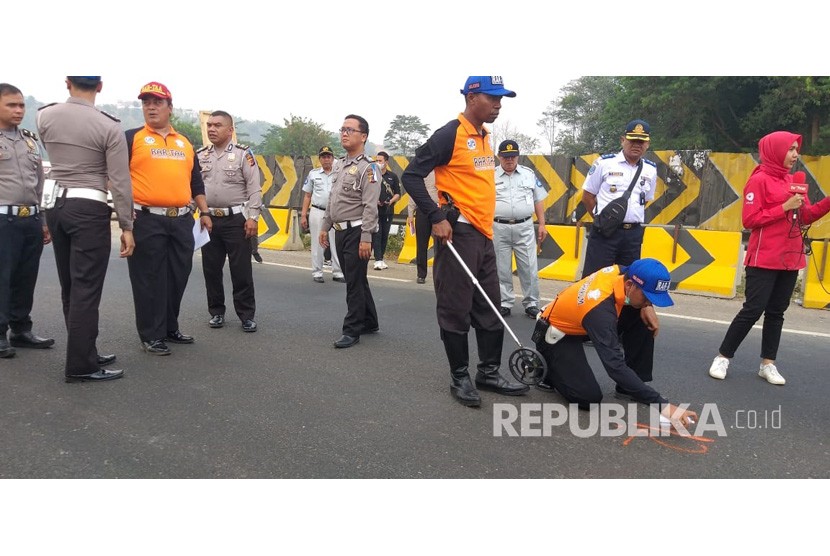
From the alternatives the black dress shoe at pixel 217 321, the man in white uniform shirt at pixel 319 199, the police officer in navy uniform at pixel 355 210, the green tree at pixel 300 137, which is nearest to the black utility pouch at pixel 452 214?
the police officer in navy uniform at pixel 355 210

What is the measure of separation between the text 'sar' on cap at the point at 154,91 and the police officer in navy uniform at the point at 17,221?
3.05 feet

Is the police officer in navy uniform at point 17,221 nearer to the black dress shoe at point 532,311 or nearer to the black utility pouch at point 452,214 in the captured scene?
the black utility pouch at point 452,214

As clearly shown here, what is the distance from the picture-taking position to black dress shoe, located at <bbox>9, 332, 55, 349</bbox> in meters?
5.13

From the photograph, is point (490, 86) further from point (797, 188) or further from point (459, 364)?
point (797, 188)

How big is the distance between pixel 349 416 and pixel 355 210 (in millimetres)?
2342

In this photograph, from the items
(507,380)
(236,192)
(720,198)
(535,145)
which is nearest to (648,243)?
(720,198)

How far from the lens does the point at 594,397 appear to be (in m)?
4.03

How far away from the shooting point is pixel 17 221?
4805mm

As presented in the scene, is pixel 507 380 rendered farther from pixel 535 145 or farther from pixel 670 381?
pixel 535 145

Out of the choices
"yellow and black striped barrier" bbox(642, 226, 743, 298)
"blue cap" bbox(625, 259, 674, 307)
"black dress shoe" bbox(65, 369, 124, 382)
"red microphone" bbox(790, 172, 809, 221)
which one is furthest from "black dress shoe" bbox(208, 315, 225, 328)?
"yellow and black striped barrier" bbox(642, 226, 743, 298)

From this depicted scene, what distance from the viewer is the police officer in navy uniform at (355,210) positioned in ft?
18.2

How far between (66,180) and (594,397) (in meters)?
3.91

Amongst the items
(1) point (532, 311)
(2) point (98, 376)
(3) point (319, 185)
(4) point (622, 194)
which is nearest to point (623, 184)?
(4) point (622, 194)

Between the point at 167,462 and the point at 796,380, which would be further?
the point at 796,380
